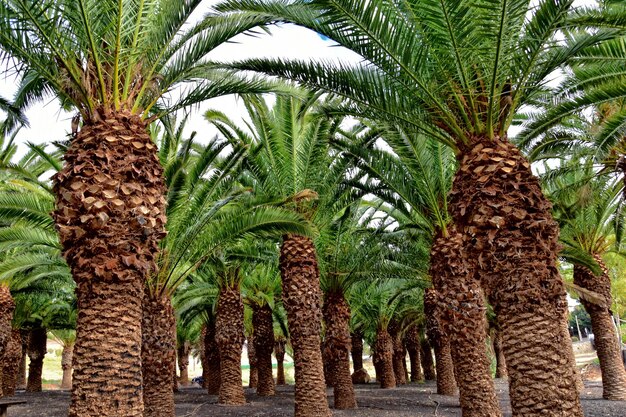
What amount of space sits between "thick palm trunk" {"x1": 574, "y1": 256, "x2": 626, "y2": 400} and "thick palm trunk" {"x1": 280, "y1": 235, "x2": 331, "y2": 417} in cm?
884

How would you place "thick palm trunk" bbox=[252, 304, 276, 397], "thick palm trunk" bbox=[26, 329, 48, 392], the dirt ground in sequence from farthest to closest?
"thick palm trunk" bbox=[26, 329, 48, 392]
"thick palm trunk" bbox=[252, 304, 276, 397]
the dirt ground

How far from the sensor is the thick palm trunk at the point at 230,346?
15141mm

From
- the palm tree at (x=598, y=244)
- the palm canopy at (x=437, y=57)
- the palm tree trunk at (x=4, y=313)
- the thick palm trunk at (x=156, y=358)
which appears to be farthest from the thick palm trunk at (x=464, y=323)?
the palm tree trunk at (x=4, y=313)

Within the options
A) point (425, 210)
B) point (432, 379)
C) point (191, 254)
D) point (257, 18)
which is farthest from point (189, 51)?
point (432, 379)

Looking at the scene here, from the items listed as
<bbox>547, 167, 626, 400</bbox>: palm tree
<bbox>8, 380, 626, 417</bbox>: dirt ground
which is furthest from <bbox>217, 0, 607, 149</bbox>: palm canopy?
<bbox>8, 380, 626, 417</bbox>: dirt ground

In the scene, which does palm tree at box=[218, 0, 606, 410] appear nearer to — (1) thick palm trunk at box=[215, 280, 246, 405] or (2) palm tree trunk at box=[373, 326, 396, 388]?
(1) thick palm trunk at box=[215, 280, 246, 405]

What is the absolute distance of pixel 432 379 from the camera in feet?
105

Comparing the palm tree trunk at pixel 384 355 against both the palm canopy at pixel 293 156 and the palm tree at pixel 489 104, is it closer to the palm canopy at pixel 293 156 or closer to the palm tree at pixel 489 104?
the palm canopy at pixel 293 156

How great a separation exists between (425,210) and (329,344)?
220 inches

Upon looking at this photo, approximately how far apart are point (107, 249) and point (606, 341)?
48.3ft

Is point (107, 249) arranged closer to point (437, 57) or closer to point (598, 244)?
point (437, 57)

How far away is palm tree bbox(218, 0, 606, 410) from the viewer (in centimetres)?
582

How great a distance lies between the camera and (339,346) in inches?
567

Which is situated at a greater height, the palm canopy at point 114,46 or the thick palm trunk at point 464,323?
the palm canopy at point 114,46
